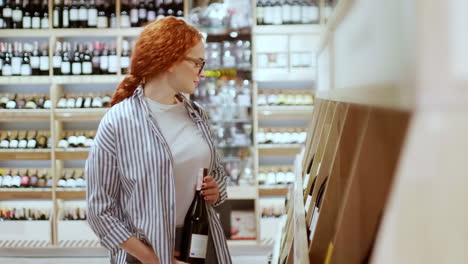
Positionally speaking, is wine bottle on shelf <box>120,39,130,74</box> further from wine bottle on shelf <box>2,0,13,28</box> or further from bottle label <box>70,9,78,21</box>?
wine bottle on shelf <box>2,0,13,28</box>

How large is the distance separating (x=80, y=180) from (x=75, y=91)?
2.93 feet

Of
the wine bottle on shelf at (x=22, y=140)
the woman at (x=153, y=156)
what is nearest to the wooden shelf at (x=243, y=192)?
the wine bottle on shelf at (x=22, y=140)

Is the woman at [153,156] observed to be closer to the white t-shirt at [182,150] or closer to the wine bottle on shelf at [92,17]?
the white t-shirt at [182,150]

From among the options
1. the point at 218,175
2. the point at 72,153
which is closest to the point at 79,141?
the point at 72,153

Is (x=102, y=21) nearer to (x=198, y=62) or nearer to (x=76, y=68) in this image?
(x=76, y=68)

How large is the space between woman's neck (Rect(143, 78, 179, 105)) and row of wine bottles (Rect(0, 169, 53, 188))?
380cm

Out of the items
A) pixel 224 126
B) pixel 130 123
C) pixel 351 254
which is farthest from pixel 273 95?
pixel 351 254

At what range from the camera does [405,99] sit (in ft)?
1.36

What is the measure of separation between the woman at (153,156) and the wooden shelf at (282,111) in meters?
3.26

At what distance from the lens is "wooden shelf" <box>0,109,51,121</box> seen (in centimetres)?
521

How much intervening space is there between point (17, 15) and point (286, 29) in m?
2.49

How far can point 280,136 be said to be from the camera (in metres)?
5.21

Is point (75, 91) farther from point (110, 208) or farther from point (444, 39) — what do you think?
point (444, 39)

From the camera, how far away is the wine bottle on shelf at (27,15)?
525 cm
